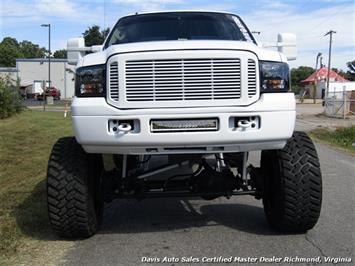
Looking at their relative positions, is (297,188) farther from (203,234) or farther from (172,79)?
(172,79)

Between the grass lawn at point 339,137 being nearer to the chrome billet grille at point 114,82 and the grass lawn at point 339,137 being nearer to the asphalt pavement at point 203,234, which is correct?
the asphalt pavement at point 203,234

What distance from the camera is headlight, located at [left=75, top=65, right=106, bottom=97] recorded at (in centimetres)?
494

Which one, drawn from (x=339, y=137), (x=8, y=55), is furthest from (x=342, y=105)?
(x=8, y=55)

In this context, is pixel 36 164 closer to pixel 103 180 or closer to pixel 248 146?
pixel 103 180

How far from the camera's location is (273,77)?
4.97m

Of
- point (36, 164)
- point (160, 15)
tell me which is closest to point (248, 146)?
point (160, 15)

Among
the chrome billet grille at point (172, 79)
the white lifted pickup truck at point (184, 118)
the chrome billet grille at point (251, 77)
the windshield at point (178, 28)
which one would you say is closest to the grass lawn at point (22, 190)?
the white lifted pickup truck at point (184, 118)

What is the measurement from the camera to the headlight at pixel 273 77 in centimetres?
493

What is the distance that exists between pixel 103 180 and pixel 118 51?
1.44 meters

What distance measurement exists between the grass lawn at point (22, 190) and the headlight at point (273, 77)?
2.58 meters

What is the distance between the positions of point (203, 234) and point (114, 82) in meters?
1.77

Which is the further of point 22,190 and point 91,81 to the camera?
point 22,190

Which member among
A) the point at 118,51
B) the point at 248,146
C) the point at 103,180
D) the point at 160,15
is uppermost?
the point at 160,15

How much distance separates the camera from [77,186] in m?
5.20
